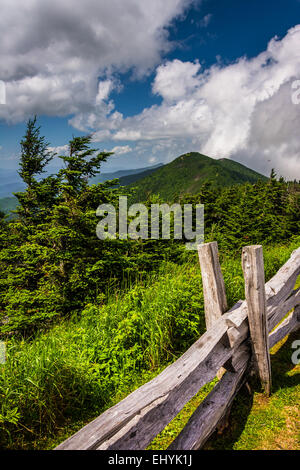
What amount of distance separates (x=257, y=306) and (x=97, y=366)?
223cm

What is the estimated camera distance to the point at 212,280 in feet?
9.53

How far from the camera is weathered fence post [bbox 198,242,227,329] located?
2.88 metres

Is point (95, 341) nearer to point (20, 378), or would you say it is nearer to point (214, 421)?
point (20, 378)

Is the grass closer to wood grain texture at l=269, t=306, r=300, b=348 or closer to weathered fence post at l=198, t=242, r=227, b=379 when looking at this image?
wood grain texture at l=269, t=306, r=300, b=348

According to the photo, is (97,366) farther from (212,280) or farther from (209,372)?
(212,280)

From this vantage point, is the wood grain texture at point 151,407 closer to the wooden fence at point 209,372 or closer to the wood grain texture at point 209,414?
the wooden fence at point 209,372

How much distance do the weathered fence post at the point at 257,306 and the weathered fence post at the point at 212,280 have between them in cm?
30

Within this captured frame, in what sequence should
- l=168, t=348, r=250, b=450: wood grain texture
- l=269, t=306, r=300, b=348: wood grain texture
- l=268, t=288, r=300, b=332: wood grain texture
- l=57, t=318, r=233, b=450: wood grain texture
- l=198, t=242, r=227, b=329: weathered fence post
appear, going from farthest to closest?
l=269, t=306, r=300, b=348: wood grain texture, l=268, t=288, r=300, b=332: wood grain texture, l=198, t=242, r=227, b=329: weathered fence post, l=168, t=348, r=250, b=450: wood grain texture, l=57, t=318, r=233, b=450: wood grain texture

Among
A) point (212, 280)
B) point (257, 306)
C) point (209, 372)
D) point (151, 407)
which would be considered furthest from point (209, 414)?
point (212, 280)

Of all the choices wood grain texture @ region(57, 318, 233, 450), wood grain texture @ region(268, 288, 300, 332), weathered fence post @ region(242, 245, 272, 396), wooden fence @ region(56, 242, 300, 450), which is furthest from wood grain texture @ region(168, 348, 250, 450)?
wood grain texture @ region(268, 288, 300, 332)

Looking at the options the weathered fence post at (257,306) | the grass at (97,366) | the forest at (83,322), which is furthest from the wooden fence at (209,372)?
the forest at (83,322)

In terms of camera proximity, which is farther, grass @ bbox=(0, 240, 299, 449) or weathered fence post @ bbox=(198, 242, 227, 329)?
weathered fence post @ bbox=(198, 242, 227, 329)

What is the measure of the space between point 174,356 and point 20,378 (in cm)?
210

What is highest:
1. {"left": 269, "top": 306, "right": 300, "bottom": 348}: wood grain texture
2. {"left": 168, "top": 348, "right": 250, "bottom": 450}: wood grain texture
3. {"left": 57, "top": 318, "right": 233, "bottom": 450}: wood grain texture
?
{"left": 57, "top": 318, "right": 233, "bottom": 450}: wood grain texture
